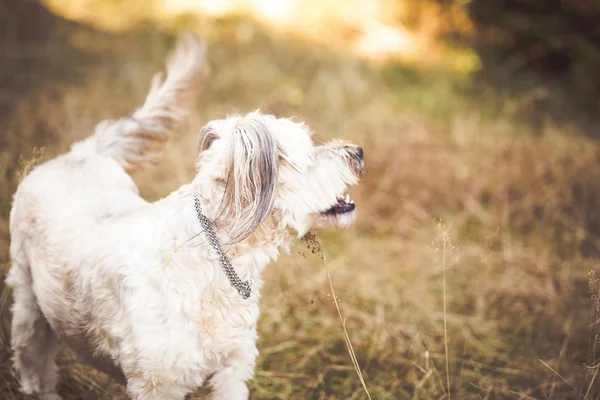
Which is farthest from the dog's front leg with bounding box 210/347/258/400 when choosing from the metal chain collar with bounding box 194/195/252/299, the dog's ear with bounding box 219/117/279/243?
the dog's ear with bounding box 219/117/279/243

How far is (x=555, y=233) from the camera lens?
19.4ft

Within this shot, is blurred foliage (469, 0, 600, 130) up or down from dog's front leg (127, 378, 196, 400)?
up

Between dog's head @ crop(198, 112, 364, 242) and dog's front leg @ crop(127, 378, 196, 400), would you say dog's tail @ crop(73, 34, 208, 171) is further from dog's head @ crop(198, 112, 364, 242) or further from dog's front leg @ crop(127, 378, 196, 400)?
dog's front leg @ crop(127, 378, 196, 400)

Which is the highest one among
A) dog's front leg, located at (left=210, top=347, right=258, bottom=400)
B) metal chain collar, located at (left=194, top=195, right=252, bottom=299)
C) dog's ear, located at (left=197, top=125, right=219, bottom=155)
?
dog's ear, located at (left=197, top=125, right=219, bottom=155)

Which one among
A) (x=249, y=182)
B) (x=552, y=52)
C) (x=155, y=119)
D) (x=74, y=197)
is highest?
(x=552, y=52)

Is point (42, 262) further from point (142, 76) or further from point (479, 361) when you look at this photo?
point (142, 76)

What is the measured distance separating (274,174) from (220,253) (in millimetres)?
409

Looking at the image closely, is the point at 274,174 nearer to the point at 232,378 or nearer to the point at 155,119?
the point at 232,378

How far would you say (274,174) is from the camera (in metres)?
2.44

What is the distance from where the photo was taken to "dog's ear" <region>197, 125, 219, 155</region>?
2713mm

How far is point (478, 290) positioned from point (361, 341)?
4.42 feet

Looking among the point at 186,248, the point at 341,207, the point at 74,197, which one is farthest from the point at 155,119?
the point at 341,207

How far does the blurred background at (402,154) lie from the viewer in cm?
391

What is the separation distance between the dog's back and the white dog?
1 centimetres
